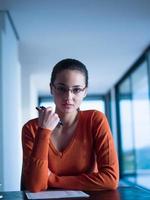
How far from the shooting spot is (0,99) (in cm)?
304

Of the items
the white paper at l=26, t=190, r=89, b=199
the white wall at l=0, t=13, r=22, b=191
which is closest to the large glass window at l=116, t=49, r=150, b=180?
the white wall at l=0, t=13, r=22, b=191

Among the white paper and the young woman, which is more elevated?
the young woman

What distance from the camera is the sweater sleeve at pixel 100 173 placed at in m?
1.38

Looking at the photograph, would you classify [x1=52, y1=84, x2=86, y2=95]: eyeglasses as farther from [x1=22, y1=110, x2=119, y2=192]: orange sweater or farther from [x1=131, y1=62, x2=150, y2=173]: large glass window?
[x1=131, y1=62, x2=150, y2=173]: large glass window

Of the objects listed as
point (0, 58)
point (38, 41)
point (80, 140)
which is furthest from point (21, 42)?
point (80, 140)

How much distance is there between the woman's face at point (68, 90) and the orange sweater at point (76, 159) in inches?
4.2

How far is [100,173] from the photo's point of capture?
1.42 metres

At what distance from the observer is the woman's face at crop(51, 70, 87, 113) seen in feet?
4.82

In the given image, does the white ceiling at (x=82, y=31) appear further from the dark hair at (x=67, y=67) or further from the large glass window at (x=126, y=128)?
the dark hair at (x=67, y=67)

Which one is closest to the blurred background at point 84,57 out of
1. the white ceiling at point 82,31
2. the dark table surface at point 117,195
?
the white ceiling at point 82,31

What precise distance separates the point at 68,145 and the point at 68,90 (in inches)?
8.9

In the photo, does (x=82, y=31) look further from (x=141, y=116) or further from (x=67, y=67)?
(x=67, y=67)

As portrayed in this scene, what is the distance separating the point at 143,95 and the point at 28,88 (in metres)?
1.95

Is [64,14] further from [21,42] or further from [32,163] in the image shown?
[32,163]
